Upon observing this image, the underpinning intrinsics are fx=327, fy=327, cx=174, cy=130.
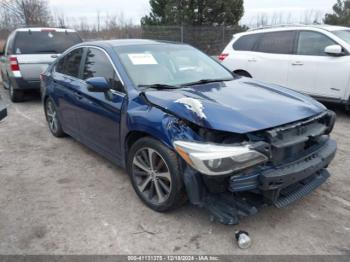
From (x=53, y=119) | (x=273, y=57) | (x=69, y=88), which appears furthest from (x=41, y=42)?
(x=273, y=57)

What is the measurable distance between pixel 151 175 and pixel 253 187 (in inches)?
41.3

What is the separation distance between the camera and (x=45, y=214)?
3322mm

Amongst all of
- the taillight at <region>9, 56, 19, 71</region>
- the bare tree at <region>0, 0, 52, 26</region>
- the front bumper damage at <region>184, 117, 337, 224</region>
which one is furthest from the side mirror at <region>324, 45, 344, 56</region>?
the bare tree at <region>0, 0, 52, 26</region>

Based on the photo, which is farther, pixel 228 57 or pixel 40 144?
pixel 228 57

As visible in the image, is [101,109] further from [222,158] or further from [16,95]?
[16,95]

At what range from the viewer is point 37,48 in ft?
26.3

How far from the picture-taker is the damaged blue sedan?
8.72ft

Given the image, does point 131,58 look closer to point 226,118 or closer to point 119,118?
point 119,118

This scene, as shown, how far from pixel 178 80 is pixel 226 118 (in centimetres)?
116

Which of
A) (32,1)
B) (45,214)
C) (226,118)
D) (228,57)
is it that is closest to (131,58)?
(226,118)

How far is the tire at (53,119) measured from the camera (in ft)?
17.7

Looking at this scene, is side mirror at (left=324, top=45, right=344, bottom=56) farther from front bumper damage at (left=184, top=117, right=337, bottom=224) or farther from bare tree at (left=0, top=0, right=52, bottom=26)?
bare tree at (left=0, top=0, right=52, bottom=26)

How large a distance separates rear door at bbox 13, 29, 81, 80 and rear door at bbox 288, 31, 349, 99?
219 inches

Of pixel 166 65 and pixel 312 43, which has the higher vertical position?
pixel 312 43
